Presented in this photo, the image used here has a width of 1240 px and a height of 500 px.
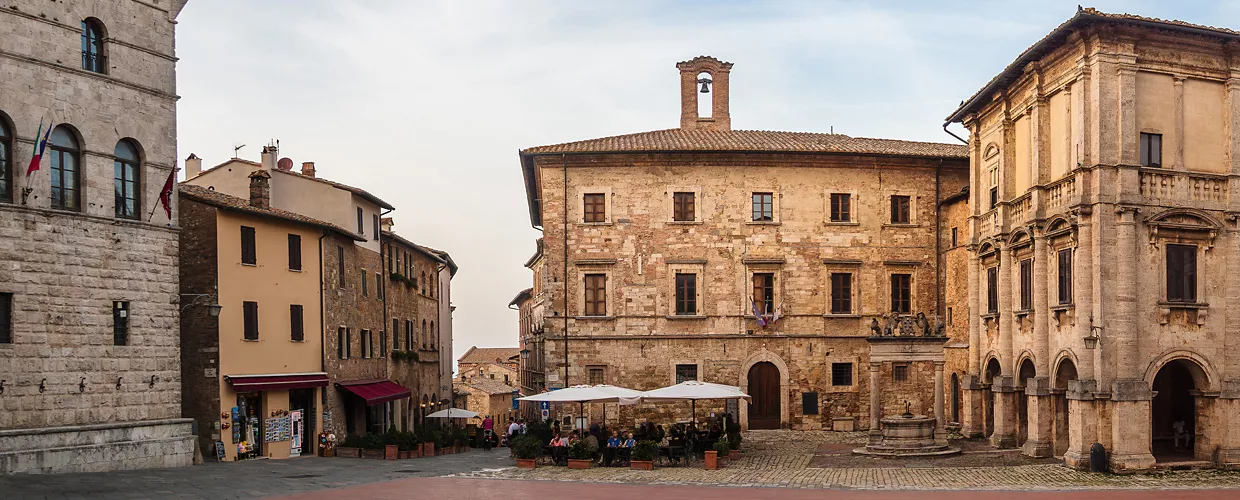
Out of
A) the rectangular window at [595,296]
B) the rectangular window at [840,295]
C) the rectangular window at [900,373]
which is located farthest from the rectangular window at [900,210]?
the rectangular window at [595,296]

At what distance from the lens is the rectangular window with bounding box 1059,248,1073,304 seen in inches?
1152

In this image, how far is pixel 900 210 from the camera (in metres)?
42.6

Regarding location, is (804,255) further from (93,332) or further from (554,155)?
(93,332)

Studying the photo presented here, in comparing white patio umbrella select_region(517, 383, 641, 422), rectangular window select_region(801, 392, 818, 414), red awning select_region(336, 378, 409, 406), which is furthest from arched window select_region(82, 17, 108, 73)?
rectangular window select_region(801, 392, 818, 414)

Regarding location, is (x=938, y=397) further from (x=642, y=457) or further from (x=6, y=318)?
(x=6, y=318)

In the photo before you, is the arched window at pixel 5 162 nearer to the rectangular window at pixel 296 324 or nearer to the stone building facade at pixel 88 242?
the stone building facade at pixel 88 242

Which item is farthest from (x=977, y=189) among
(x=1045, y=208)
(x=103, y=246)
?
(x=103, y=246)

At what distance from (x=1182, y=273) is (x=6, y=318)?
27.5 meters

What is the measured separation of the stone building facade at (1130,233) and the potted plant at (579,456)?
38.3ft

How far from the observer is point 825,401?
136ft

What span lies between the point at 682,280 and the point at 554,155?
6.41 metres

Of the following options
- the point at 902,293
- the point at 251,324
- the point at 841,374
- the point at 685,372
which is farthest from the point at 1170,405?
the point at 251,324

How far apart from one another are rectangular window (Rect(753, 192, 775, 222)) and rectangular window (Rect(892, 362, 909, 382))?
698 cm

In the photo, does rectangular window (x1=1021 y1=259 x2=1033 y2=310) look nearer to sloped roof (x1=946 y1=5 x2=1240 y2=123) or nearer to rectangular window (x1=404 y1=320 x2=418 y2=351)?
sloped roof (x1=946 y1=5 x2=1240 y2=123)
